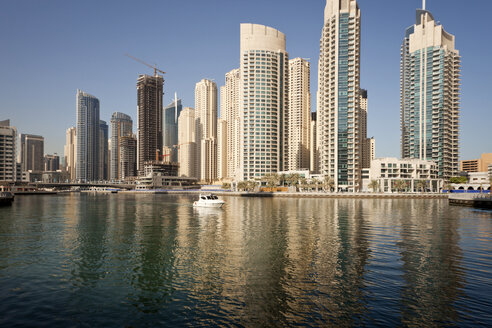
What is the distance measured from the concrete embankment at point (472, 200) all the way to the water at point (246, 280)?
72.6 meters

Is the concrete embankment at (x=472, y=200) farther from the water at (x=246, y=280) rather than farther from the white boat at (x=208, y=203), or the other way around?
the white boat at (x=208, y=203)

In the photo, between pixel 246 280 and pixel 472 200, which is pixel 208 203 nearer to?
pixel 246 280

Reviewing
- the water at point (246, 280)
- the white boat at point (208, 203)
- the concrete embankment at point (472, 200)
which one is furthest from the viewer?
the concrete embankment at point (472, 200)

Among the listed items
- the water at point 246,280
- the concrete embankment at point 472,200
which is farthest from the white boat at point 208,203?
the concrete embankment at point 472,200

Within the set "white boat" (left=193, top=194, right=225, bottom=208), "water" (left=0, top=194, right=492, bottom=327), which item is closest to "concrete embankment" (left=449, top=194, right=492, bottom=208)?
"water" (left=0, top=194, right=492, bottom=327)

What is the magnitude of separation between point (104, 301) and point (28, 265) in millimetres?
14900

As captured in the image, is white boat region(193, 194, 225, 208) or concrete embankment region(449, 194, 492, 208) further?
concrete embankment region(449, 194, 492, 208)

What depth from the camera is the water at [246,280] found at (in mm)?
20234

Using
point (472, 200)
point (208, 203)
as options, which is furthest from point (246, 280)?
point (472, 200)

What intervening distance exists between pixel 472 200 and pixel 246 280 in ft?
386

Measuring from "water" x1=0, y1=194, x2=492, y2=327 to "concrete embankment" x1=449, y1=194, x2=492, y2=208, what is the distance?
72650 mm

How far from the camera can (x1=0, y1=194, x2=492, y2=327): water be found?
2023 centimetres

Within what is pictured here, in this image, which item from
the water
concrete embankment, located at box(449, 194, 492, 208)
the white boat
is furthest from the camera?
concrete embankment, located at box(449, 194, 492, 208)

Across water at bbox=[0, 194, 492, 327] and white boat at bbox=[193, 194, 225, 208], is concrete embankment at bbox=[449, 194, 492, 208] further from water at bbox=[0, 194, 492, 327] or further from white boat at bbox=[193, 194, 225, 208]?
white boat at bbox=[193, 194, 225, 208]
